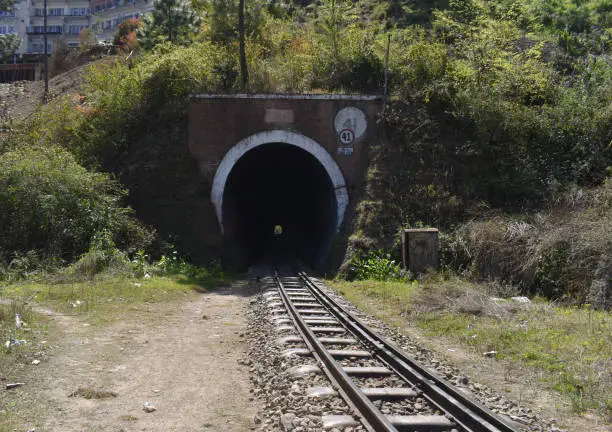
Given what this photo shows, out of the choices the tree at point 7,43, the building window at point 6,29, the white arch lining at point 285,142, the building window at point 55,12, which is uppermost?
the building window at point 55,12

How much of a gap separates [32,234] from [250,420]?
12930mm

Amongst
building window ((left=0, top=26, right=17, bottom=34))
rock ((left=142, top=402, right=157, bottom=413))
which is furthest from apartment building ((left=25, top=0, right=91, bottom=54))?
rock ((left=142, top=402, right=157, bottom=413))

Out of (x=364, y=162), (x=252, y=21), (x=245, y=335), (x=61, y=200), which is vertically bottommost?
(x=245, y=335)

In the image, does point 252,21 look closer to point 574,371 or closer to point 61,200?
point 61,200

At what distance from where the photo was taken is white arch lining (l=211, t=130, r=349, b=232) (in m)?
19.8

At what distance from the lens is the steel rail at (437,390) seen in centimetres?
533

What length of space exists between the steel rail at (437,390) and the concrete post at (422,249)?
6077 mm

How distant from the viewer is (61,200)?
16.8 m

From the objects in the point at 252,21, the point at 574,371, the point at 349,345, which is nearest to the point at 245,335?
the point at 349,345

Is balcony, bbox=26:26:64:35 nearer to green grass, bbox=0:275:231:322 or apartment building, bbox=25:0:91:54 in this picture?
apartment building, bbox=25:0:91:54

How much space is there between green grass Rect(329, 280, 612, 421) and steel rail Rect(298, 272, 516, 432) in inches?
51.0

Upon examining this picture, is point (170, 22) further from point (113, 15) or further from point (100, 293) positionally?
point (113, 15)

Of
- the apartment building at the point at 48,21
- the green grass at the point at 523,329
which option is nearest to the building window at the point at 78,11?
the apartment building at the point at 48,21

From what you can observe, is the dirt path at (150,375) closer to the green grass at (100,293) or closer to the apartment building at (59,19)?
the green grass at (100,293)
